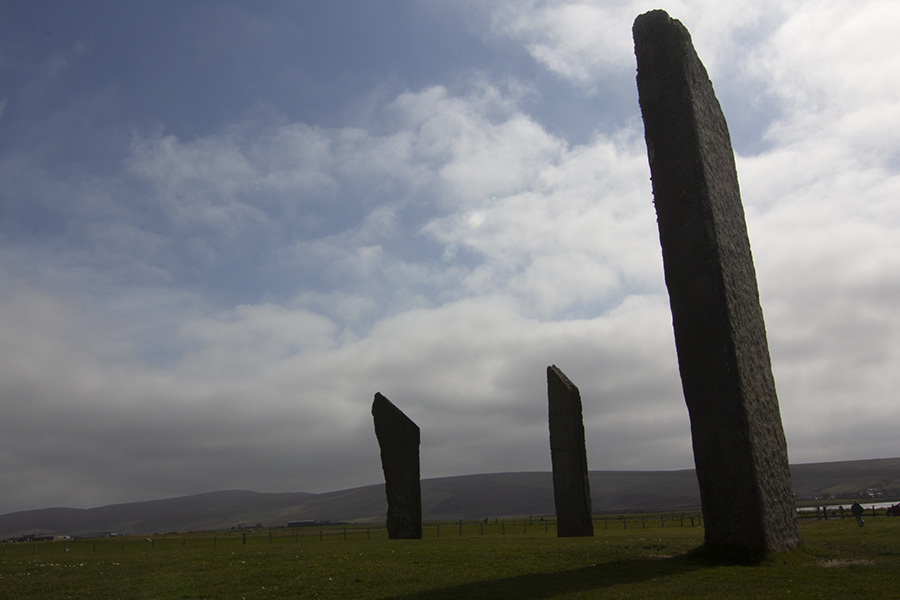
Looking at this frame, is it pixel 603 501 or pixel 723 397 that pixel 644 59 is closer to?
pixel 723 397

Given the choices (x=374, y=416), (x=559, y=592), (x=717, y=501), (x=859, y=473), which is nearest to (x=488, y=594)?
(x=559, y=592)

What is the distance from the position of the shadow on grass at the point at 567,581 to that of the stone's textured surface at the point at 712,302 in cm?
121

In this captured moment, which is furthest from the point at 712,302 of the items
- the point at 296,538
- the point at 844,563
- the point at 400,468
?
the point at 296,538

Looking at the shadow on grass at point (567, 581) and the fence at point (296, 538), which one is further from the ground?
the shadow on grass at point (567, 581)

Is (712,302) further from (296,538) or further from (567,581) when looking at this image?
(296,538)

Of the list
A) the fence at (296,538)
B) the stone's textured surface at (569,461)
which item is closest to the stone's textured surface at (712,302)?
the stone's textured surface at (569,461)

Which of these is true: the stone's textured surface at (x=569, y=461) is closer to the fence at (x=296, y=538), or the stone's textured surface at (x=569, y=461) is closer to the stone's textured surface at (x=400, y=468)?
the fence at (x=296, y=538)

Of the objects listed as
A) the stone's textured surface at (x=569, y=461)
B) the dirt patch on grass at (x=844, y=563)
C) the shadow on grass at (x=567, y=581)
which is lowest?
the dirt patch on grass at (x=844, y=563)

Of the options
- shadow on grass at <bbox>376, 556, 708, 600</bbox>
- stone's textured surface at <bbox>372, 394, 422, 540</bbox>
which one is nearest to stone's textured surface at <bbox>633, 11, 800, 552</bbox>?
shadow on grass at <bbox>376, 556, 708, 600</bbox>

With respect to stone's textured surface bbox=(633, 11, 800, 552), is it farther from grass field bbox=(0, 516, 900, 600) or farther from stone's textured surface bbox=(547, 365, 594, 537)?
stone's textured surface bbox=(547, 365, 594, 537)

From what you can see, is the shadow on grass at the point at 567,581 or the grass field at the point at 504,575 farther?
the grass field at the point at 504,575

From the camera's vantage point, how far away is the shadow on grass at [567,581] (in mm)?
8609

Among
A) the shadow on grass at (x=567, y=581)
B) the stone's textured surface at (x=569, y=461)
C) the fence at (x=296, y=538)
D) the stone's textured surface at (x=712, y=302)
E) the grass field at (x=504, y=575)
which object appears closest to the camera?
the shadow on grass at (x=567, y=581)

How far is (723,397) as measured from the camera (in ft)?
36.4
